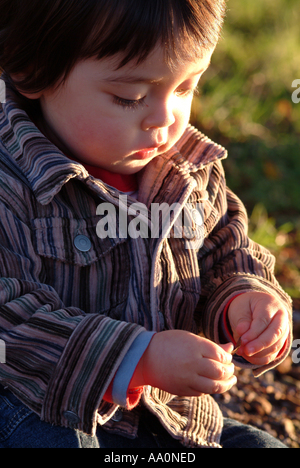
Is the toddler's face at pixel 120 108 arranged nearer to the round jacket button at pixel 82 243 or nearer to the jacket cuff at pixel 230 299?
the round jacket button at pixel 82 243

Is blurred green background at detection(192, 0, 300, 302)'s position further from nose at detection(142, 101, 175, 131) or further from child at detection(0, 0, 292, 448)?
nose at detection(142, 101, 175, 131)

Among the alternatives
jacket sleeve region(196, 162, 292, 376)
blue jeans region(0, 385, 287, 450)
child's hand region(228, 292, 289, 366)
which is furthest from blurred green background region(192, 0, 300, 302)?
blue jeans region(0, 385, 287, 450)

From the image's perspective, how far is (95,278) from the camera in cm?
136

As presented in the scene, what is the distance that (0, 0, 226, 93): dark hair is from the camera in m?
1.13

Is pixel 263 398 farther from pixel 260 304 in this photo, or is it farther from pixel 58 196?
pixel 58 196

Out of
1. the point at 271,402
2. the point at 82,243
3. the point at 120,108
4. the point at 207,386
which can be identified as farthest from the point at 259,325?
the point at 271,402

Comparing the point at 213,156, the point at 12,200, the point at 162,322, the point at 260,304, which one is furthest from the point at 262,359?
the point at 12,200

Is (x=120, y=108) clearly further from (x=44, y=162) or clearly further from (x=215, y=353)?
(x=215, y=353)

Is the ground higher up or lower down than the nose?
lower down

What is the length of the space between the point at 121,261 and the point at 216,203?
1.45ft

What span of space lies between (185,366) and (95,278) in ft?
1.25

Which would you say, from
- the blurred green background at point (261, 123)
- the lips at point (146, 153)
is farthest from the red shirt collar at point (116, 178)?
the blurred green background at point (261, 123)

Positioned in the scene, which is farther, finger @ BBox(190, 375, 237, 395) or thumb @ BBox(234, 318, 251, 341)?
thumb @ BBox(234, 318, 251, 341)

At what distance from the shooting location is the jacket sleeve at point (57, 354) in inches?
44.9
